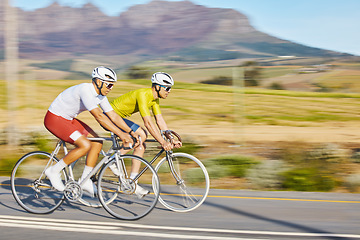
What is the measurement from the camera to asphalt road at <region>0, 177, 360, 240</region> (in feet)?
16.9

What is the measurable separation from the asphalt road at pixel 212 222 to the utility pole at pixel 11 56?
20.1 feet

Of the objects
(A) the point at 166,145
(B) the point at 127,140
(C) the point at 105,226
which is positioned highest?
(B) the point at 127,140

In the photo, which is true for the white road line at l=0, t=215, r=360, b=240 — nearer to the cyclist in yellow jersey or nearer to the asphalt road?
the asphalt road

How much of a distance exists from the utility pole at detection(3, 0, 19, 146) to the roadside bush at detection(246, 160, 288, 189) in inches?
259

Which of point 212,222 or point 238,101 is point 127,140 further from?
point 238,101

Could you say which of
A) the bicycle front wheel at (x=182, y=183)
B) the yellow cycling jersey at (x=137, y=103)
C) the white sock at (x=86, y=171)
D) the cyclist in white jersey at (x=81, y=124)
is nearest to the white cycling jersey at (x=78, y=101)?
the cyclist in white jersey at (x=81, y=124)

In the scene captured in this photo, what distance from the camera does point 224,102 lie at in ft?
46.6

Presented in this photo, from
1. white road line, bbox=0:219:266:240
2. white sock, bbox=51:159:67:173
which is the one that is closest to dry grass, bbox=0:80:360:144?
white sock, bbox=51:159:67:173

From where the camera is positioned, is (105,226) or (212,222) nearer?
(105,226)

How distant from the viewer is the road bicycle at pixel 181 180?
6.23 m

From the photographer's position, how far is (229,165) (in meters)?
10.0

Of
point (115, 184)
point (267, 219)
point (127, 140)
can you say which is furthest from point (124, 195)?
point (267, 219)

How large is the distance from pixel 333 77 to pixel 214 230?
33.3 ft

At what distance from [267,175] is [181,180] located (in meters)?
3.11
